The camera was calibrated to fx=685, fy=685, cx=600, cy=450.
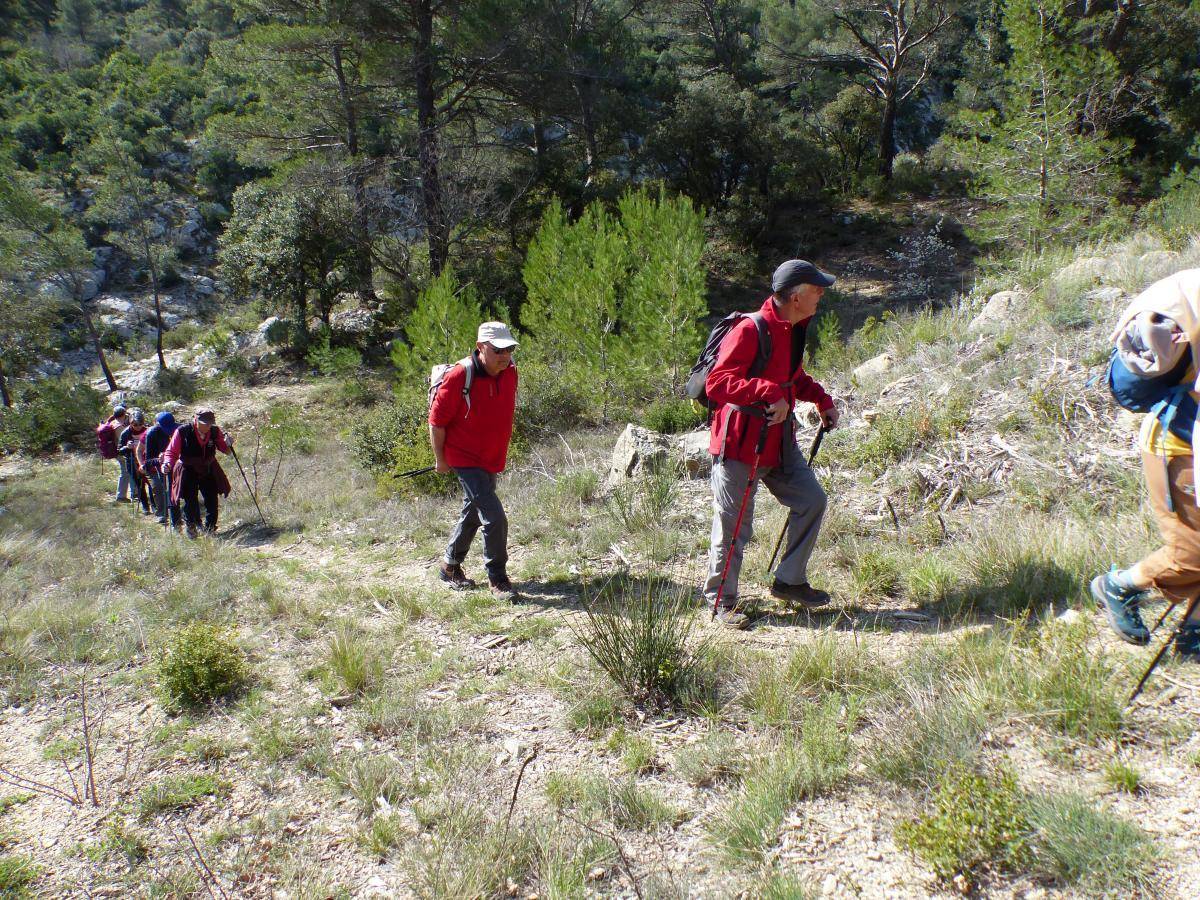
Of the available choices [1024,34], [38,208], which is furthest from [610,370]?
[38,208]

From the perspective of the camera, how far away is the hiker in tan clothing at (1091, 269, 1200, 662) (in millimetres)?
2414

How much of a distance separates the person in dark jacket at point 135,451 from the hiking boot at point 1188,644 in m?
12.1

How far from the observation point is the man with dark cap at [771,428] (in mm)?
3336

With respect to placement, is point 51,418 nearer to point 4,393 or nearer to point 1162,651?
point 4,393

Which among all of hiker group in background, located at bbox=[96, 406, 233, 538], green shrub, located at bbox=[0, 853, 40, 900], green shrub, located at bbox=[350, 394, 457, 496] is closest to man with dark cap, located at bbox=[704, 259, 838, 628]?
green shrub, located at bbox=[0, 853, 40, 900]

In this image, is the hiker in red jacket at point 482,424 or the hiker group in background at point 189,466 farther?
the hiker group in background at point 189,466

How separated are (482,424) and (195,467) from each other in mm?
4972

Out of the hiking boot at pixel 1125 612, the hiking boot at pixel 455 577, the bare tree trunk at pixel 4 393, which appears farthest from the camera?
the bare tree trunk at pixel 4 393

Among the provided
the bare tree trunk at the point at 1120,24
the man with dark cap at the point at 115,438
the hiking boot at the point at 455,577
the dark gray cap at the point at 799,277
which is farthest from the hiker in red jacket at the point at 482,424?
the bare tree trunk at the point at 1120,24

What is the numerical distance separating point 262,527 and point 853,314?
14727 millimetres

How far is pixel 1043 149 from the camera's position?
41.4ft

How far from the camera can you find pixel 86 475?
50.3 ft

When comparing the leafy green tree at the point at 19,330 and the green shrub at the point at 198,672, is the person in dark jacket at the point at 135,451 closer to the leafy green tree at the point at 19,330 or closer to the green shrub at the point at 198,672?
the green shrub at the point at 198,672

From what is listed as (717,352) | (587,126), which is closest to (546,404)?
(717,352)
